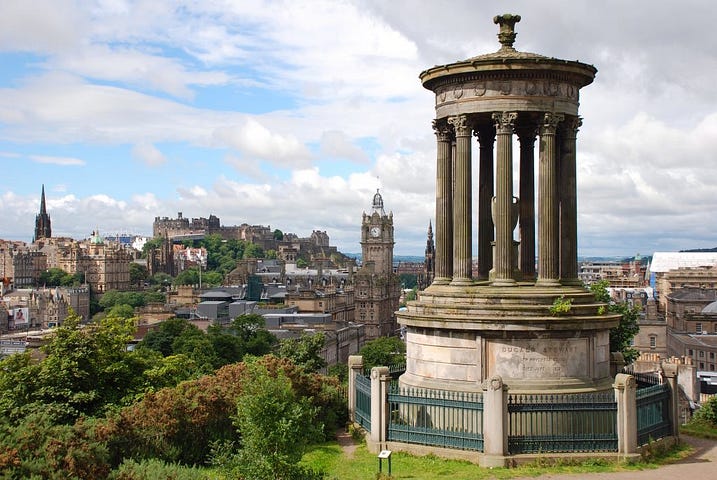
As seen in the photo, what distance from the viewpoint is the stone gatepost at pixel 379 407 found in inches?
1080

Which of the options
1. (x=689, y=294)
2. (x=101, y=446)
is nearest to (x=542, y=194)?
(x=101, y=446)

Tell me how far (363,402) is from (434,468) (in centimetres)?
513

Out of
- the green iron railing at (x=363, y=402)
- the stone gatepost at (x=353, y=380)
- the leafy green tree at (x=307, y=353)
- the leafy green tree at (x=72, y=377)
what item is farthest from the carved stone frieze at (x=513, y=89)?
the leafy green tree at (x=307, y=353)

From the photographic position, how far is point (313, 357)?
211 ft

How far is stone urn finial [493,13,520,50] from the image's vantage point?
30623mm

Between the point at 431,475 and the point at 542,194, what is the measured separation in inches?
371

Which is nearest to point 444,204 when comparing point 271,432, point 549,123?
point 549,123

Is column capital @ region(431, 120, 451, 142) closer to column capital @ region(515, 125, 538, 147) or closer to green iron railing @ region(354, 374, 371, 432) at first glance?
column capital @ region(515, 125, 538, 147)

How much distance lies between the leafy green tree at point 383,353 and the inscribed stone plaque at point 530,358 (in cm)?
7684

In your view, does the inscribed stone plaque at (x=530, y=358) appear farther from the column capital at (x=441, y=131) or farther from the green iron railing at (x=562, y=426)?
the column capital at (x=441, y=131)

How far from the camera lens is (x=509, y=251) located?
94.8 ft

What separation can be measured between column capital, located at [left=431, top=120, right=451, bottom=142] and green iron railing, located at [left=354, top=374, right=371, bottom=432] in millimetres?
7953

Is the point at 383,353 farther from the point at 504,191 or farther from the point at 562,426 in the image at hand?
the point at 562,426

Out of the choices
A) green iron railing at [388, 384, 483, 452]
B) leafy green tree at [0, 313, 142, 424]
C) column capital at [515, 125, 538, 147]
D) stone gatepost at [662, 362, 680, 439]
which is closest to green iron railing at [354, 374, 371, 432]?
green iron railing at [388, 384, 483, 452]
